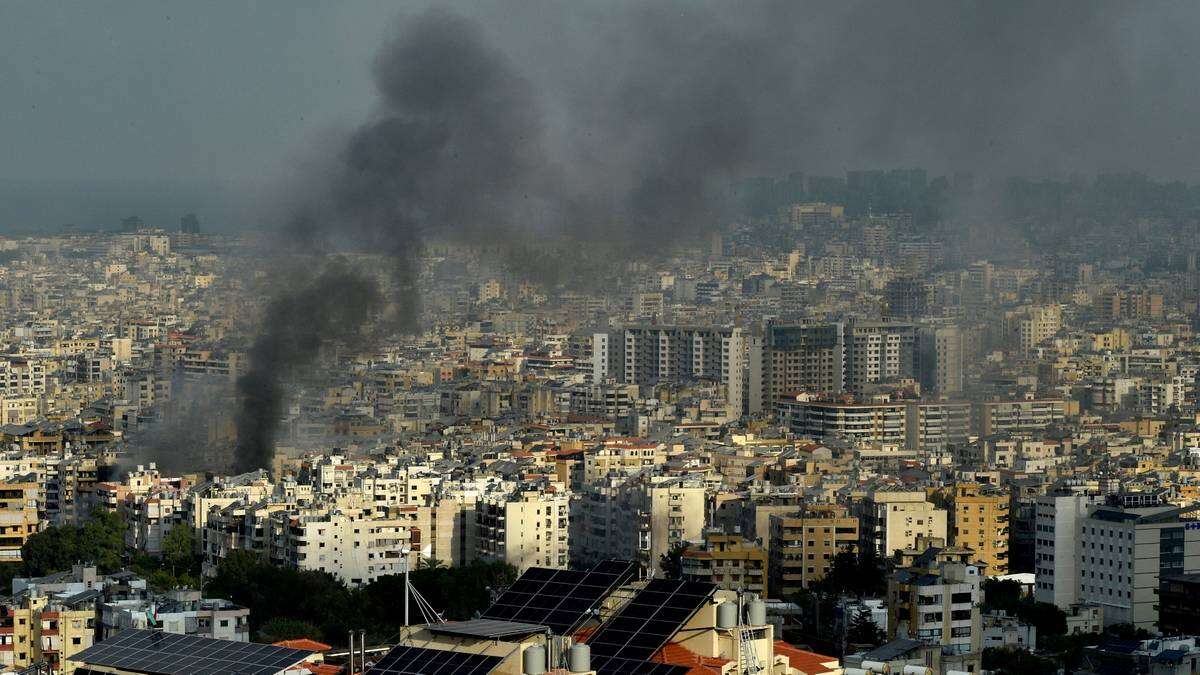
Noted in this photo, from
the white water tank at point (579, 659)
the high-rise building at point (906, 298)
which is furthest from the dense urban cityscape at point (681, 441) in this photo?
the white water tank at point (579, 659)

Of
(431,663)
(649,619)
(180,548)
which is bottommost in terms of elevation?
(180,548)

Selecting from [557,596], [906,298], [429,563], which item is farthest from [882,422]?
[557,596]

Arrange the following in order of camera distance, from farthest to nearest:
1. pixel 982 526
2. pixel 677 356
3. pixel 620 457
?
1. pixel 677 356
2. pixel 620 457
3. pixel 982 526

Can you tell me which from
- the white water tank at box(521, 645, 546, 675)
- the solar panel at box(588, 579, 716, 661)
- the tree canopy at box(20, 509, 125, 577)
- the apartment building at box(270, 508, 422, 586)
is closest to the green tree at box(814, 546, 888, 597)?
the apartment building at box(270, 508, 422, 586)

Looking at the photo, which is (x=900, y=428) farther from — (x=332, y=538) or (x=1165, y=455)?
(x=332, y=538)

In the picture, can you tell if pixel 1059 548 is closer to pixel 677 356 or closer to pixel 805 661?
pixel 805 661

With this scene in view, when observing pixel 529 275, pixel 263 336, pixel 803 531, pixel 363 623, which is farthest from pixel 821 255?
pixel 363 623
